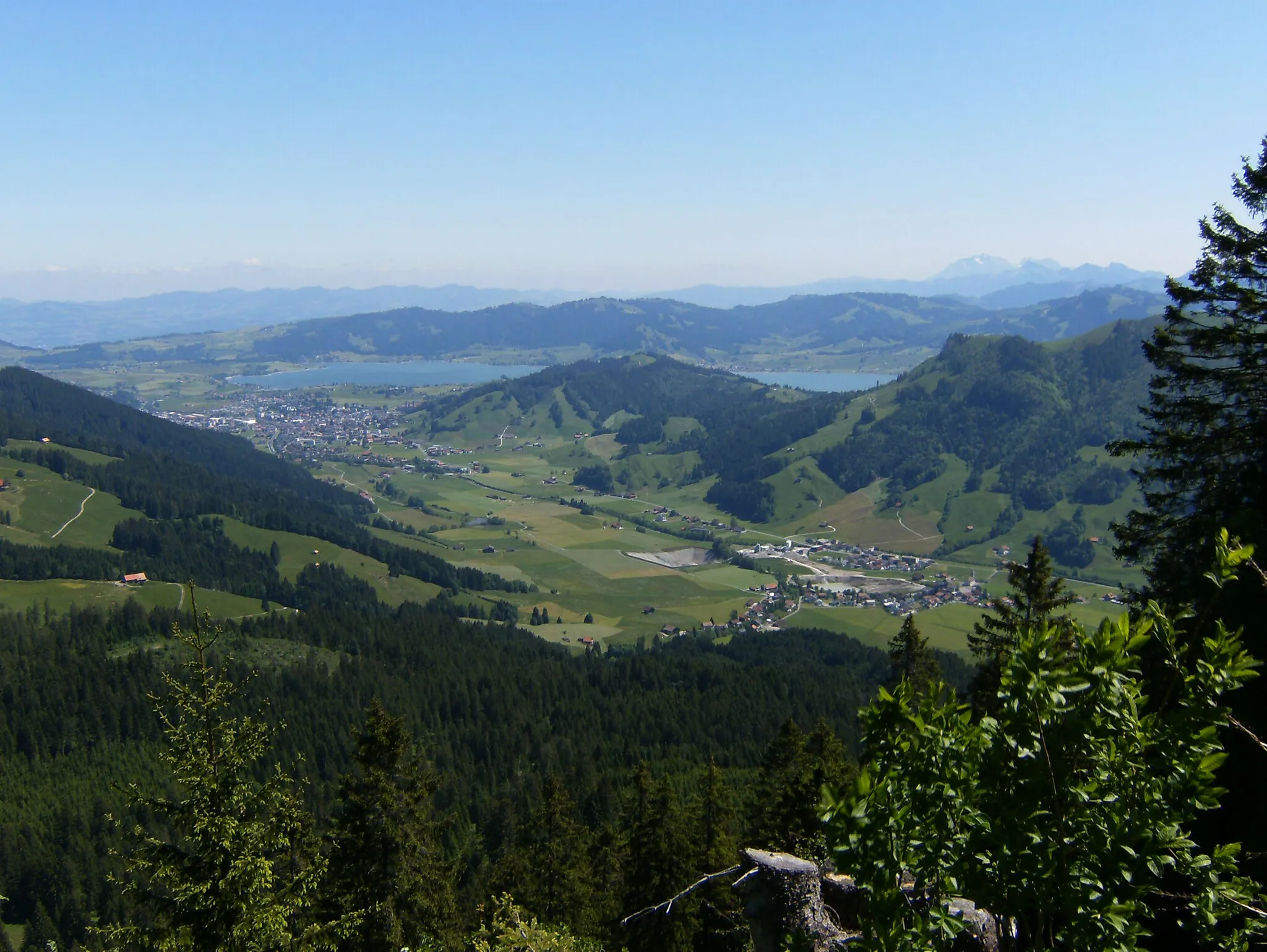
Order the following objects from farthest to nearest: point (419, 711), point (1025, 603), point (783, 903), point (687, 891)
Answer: point (419, 711)
point (1025, 603)
point (687, 891)
point (783, 903)

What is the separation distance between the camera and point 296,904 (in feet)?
58.4

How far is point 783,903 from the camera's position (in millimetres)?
12789

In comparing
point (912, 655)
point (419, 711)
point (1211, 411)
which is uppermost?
point (1211, 411)

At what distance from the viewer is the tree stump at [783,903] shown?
12664 millimetres

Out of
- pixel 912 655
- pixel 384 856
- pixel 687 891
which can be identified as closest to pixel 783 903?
pixel 687 891

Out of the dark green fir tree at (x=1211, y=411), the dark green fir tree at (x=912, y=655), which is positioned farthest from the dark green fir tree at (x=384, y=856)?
the dark green fir tree at (x=1211, y=411)

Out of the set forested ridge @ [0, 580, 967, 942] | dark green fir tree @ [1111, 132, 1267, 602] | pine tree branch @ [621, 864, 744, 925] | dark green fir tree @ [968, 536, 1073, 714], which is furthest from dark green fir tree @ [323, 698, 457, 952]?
forested ridge @ [0, 580, 967, 942]

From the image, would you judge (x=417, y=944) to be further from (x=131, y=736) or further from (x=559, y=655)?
(x=559, y=655)

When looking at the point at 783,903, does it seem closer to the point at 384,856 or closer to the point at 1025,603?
the point at 384,856

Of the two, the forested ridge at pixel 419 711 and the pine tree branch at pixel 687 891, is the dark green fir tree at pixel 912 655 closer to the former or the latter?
the pine tree branch at pixel 687 891

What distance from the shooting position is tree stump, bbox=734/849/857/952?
499 inches

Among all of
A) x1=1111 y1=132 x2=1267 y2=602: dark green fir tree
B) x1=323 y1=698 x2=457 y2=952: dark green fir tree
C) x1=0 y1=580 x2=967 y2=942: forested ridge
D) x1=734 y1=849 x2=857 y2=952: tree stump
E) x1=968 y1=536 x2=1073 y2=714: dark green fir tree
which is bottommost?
x1=0 y1=580 x2=967 y2=942: forested ridge

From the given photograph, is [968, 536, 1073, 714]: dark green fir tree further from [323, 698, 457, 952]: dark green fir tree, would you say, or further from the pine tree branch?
[323, 698, 457, 952]: dark green fir tree

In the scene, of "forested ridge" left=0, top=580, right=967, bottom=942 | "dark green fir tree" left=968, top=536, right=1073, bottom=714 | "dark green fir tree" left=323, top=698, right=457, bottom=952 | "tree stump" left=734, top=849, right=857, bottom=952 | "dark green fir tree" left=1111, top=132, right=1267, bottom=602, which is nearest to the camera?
"tree stump" left=734, top=849, right=857, bottom=952
